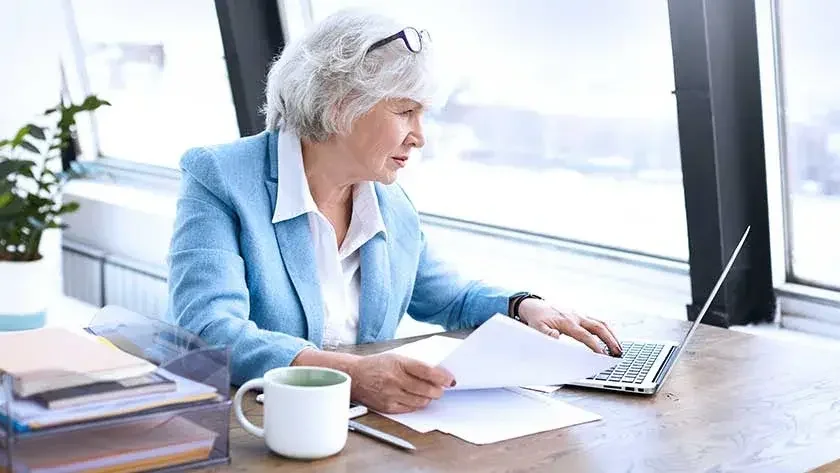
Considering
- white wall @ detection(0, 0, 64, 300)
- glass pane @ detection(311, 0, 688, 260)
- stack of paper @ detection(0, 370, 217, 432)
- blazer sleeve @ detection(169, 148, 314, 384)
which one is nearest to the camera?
stack of paper @ detection(0, 370, 217, 432)

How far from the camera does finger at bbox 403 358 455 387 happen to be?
5.02 ft

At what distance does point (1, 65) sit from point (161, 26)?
2.07 ft

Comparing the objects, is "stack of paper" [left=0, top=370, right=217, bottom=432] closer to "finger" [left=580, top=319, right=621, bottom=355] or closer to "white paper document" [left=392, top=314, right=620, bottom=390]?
"white paper document" [left=392, top=314, right=620, bottom=390]

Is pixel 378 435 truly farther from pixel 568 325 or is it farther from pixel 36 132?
pixel 36 132

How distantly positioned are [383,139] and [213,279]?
0.42m

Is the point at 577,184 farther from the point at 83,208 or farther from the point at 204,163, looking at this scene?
the point at 83,208

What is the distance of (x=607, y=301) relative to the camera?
111 inches

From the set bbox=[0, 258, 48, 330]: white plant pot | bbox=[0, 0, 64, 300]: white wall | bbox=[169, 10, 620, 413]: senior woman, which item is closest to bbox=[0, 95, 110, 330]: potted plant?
bbox=[0, 258, 48, 330]: white plant pot

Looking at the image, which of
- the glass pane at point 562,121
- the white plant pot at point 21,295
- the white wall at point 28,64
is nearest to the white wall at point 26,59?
the white wall at point 28,64

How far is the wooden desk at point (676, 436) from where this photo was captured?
136 centimetres

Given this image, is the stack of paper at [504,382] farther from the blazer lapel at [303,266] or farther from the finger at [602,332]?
the blazer lapel at [303,266]

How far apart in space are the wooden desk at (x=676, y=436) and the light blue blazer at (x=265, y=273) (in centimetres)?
15

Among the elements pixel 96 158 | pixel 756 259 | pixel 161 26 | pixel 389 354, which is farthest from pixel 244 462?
pixel 96 158

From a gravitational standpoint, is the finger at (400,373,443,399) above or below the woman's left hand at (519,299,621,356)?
above
